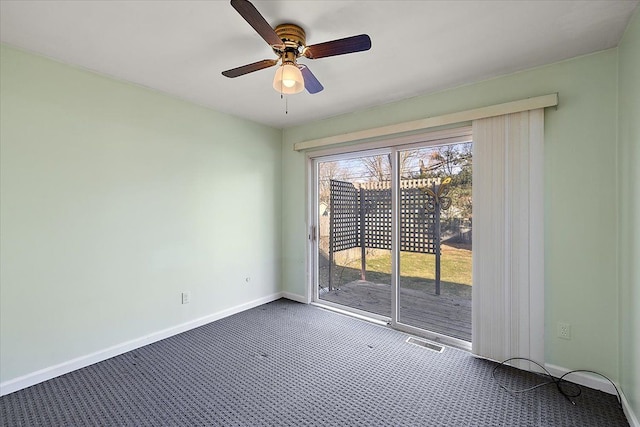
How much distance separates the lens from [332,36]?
190cm

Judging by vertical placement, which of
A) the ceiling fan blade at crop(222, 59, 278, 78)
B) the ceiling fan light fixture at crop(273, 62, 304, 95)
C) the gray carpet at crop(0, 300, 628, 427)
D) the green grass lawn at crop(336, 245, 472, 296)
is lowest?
A: the gray carpet at crop(0, 300, 628, 427)

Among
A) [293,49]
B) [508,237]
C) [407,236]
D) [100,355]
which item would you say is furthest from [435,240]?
[100,355]

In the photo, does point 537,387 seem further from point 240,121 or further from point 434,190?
point 240,121

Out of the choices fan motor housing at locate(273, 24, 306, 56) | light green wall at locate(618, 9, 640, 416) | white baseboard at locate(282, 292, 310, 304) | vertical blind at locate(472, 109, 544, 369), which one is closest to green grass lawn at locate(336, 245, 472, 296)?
vertical blind at locate(472, 109, 544, 369)

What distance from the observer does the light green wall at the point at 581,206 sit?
2.04 meters

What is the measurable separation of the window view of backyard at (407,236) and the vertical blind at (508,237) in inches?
8.2

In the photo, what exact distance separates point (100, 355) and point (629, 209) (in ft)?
13.2

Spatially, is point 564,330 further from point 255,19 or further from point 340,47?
point 255,19

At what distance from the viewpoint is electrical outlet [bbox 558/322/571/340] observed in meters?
2.19

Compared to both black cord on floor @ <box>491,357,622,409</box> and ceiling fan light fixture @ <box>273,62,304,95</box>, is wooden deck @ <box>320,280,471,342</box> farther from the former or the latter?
ceiling fan light fixture @ <box>273,62,304,95</box>

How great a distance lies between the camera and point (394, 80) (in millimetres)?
2559

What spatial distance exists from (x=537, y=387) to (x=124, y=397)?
2.92 m

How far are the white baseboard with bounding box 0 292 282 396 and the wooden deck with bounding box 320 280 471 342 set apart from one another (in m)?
1.42

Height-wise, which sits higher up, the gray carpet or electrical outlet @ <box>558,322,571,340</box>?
electrical outlet @ <box>558,322,571,340</box>
